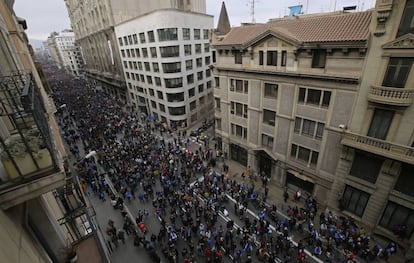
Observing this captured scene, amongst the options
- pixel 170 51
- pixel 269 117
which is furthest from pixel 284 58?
pixel 170 51

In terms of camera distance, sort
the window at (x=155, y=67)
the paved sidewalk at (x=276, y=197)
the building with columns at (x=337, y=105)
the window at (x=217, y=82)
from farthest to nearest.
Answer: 1. the window at (x=155, y=67)
2. the window at (x=217, y=82)
3. the paved sidewalk at (x=276, y=197)
4. the building with columns at (x=337, y=105)

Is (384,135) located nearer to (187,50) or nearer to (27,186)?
(27,186)

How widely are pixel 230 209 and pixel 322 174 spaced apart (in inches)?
386

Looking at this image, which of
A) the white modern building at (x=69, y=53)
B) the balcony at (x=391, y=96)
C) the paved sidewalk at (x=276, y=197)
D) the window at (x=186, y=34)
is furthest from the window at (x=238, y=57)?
the white modern building at (x=69, y=53)

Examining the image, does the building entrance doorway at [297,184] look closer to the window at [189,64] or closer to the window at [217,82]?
the window at [217,82]

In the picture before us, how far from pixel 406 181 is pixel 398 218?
341cm

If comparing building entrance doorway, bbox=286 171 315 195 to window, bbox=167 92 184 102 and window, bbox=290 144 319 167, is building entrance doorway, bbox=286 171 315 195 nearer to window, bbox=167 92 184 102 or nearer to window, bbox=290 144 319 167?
window, bbox=290 144 319 167

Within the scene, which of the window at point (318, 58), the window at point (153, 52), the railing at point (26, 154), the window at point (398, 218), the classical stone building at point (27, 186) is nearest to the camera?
the classical stone building at point (27, 186)

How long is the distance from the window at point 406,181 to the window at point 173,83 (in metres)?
33.2

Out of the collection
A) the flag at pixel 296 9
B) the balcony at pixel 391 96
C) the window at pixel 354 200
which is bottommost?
the window at pixel 354 200

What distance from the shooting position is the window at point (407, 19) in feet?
42.7

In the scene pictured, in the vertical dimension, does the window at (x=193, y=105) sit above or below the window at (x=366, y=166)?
below

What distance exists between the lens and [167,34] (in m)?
36.0

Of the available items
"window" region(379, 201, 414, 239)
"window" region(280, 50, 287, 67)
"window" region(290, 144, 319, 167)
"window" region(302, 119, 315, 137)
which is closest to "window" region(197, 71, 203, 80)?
"window" region(280, 50, 287, 67)
